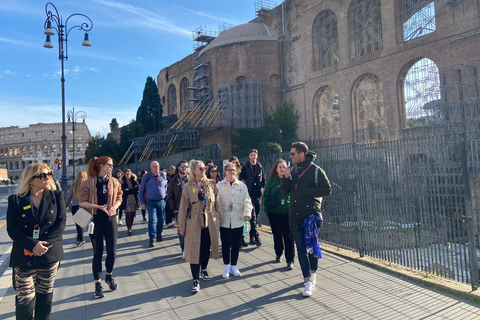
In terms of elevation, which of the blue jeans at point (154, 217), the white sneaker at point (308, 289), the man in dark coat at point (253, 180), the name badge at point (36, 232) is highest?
the man in dark coat at point (253, 180)

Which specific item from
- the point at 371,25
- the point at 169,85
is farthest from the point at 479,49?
the point at 169,85

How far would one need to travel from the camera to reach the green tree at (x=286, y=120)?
3638 centimetres

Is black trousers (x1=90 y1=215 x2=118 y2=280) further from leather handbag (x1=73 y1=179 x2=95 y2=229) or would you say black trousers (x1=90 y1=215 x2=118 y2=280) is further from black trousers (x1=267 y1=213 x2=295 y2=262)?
black trousers (x1=267 y1=213 x2=295 y2=262)

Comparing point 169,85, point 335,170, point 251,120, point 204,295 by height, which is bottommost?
point 204,295

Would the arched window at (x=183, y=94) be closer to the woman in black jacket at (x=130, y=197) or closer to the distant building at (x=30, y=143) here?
the woman in black jacket at (x=130, y=197)

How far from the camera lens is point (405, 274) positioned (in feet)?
17.9

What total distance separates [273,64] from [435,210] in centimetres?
3443

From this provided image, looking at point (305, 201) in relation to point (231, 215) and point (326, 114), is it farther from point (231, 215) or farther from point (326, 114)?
point (326, 114)

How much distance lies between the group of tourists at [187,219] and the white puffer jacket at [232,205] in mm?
15

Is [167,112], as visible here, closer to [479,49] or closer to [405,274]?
[479,49]

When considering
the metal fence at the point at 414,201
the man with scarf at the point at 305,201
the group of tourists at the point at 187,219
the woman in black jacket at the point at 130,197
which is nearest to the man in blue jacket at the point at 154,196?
the woman in black jacket at the point at 130,197

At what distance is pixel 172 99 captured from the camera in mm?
54625

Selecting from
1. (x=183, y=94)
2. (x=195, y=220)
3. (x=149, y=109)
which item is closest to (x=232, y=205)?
(x=195, y=220)

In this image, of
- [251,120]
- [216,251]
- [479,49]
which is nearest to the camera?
[216,251]
